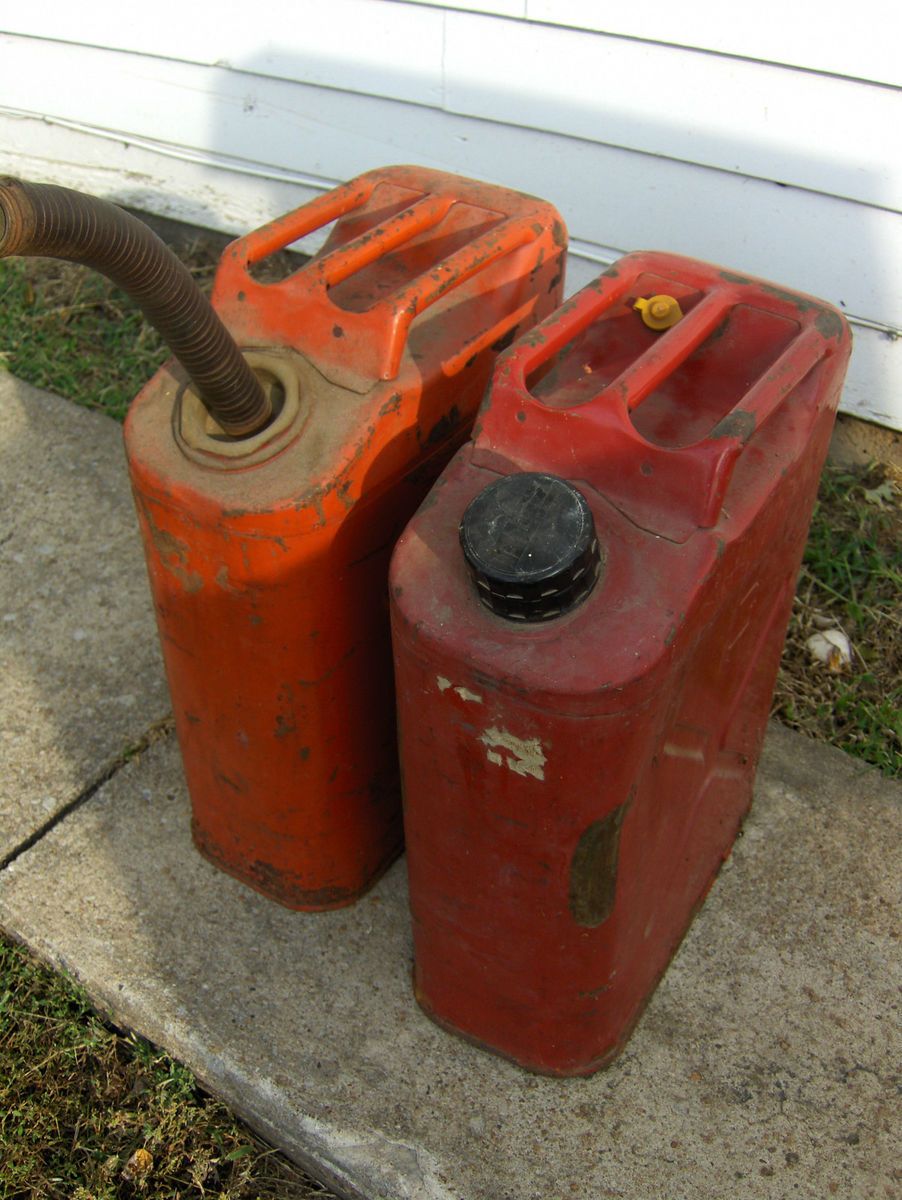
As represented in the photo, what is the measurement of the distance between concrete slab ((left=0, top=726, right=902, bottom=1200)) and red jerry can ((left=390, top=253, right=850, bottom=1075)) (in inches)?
3.7

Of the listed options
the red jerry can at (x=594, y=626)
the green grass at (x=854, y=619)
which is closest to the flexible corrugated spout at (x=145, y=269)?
the red jerry can at (x=594, y=626)

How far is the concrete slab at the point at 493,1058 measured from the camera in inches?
68.4

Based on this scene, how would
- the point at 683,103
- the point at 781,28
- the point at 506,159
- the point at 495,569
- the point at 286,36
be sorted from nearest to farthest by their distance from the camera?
the point at 495,569, the point at 781,28, the point at 683,103, the point at 506,159, the point at 286,36

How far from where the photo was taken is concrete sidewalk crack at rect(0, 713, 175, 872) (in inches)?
85.3

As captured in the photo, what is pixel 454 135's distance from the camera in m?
2.94

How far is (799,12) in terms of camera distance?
7.70ft

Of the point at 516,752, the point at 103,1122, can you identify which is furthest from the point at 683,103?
the point at 103,1122

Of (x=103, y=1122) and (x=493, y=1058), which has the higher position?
(x=493, y=1058)

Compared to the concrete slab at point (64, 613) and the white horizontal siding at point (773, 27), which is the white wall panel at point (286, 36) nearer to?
the white horizontal siding at point (773, 27)

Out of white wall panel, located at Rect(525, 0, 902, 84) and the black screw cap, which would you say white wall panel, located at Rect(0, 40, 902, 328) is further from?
the black screw cap

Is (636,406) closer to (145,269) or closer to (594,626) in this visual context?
(594,626)

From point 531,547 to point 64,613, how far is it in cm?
158

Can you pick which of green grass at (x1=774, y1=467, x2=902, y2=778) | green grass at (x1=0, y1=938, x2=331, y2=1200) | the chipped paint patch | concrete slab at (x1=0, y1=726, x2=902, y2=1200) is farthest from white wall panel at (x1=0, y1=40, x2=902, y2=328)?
green grass at (x1=0, y1=938, x2=331, y2=1200)

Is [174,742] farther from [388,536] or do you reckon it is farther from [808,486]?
[808,486]
